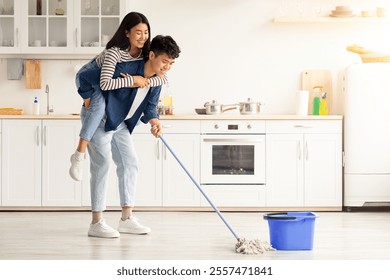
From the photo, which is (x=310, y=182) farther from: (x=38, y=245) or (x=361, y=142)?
(x=38, y=245)

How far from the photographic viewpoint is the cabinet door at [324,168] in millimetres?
6336

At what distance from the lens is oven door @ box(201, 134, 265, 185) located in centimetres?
633

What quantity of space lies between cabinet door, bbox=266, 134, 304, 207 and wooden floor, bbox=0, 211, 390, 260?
10.4 inches

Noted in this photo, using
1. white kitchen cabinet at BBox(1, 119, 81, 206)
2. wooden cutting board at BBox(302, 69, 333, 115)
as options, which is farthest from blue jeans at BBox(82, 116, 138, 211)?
wooden cutting board at BBox(302, 69, 333, 115)

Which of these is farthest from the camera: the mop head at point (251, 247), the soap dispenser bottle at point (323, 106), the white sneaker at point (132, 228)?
the soap dispenser bottle at point (323, 106)

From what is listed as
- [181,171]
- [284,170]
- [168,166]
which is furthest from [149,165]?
[284,170]

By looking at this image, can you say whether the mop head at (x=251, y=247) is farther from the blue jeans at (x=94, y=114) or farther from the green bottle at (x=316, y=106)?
the green bottle at (x=316, y=106)

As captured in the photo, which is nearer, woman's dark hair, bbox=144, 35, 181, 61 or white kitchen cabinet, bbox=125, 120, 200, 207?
woman's dark hair, bbox=144, 35, 181, 61

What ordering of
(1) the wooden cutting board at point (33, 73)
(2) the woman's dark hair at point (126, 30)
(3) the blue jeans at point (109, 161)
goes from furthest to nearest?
(1) the wooden cutting board at point (33, 73) < (3) the blue jeans at point (109, 161) < (2) the woman's dark hair at point (126, 30)

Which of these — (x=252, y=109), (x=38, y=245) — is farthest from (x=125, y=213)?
(x=252, y=109)

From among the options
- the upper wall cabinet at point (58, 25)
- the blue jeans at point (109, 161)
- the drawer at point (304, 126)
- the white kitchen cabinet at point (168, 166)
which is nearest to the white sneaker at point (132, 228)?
the blue jeans at point (109, 161)

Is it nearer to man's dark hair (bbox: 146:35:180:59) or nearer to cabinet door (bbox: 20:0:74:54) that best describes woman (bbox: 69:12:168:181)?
man's dark hair (bbox: 146:35:180:59)

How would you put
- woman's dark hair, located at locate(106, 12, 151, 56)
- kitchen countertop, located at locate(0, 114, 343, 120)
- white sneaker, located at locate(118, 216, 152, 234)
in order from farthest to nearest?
1. kitchen countertop, located at locate(0, 114, 343, 120)
2. white sneaker, located at locate(118, 216, 152, 234)
3. woman's dark hair, located at locate(106, 12, 151, 56)

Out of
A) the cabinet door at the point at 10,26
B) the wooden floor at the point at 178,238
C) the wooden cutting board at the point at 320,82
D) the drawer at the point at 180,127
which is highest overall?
the cabinet door at the point at 10,26
